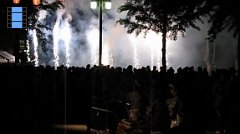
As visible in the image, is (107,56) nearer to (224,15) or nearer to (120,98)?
(120,98)

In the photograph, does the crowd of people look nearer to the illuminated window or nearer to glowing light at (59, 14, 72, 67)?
the illuminated window

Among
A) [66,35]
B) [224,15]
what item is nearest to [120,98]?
[224,15]

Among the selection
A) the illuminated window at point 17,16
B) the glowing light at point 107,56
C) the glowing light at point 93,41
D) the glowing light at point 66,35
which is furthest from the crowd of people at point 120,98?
the glowing light at point 66,35

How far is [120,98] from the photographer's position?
51.3ft

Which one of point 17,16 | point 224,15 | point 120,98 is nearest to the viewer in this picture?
point 224,15

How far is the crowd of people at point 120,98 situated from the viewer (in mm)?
11820

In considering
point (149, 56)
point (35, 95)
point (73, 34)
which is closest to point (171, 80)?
point (35, 95)

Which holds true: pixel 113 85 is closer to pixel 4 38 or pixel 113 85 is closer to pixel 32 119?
pixel 32 119

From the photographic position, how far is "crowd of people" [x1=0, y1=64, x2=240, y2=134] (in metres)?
11.8

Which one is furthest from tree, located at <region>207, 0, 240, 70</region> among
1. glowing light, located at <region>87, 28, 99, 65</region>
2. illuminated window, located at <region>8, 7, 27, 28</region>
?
glowing light, located at <region>87, 28, 99, 65</region>

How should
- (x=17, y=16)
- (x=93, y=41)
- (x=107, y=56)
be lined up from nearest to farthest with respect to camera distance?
(x=17, y=16) → (x=107, y=56) → (x=93, y=41)

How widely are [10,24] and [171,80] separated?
14.8 meters

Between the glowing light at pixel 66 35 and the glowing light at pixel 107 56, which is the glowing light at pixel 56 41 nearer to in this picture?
the glowing light at pixel 66 35

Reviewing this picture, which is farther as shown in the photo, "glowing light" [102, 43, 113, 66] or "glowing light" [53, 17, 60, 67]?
"glowing light" [53, 17, 60, 67]
